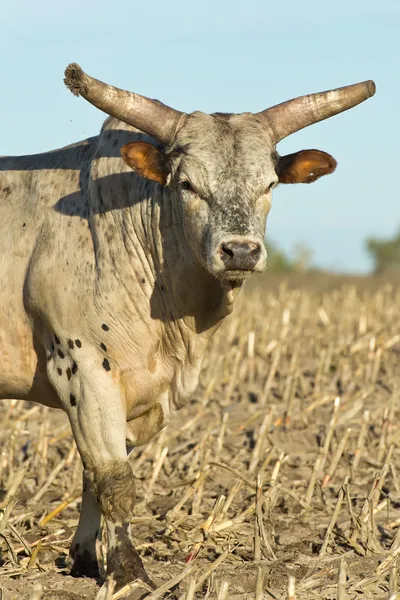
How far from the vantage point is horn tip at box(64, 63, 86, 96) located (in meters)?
5.55

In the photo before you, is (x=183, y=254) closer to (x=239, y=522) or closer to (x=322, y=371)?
(x=239, y=522)

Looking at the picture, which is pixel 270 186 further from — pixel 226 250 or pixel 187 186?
pixel 226 250

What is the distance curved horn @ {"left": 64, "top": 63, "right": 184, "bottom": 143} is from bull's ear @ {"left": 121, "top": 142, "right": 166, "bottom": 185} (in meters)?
0.14

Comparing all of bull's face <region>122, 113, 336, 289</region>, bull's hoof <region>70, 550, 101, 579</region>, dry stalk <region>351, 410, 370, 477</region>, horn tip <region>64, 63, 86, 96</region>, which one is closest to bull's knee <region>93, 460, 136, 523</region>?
bull's hoof <region>70, 550, 101, 579</region>

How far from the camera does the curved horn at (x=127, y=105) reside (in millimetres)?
5586

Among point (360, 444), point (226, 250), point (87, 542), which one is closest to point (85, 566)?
point (87, 542)

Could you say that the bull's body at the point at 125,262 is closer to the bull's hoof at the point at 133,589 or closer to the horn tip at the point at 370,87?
the horn tip at the point at 370,87

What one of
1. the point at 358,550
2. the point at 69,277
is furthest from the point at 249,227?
the point at 358,550

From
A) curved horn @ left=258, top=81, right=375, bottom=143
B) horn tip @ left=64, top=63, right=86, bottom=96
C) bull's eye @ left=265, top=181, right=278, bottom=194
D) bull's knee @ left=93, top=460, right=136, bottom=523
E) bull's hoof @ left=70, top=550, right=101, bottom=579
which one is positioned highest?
horn tip @ left=64, top=63, right=86, bottom=96

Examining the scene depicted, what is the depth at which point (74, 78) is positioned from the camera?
557cm

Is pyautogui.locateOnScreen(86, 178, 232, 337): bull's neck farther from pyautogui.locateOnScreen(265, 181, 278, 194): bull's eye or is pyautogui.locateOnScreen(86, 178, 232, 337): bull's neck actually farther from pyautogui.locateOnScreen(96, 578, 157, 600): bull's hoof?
pyautogui.locateOnScreen(96, 578, 157, 600): bull's hoof

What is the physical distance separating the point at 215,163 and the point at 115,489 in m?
1.98

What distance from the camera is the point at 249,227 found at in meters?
5.45

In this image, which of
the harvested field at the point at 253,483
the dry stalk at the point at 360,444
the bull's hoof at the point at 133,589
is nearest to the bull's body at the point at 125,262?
the bull's hoof at the point at 133,589
